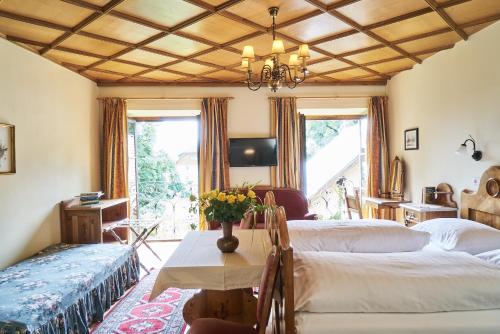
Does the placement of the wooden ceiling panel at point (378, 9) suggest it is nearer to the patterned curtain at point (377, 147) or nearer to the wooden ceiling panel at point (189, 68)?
the wooden ceiling panel at point (189, 68)

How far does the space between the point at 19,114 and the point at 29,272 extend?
156 centimetres

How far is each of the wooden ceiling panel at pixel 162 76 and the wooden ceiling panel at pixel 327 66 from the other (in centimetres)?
198

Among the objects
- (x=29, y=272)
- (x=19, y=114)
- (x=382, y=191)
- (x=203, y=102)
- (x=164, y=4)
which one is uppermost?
(x=164, y=4)

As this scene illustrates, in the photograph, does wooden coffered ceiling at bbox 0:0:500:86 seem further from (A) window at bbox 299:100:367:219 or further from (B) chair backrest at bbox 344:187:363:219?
(B) chair backrest at bbox 344:187:363:219

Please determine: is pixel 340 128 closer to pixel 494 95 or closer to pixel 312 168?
pixel 312 168

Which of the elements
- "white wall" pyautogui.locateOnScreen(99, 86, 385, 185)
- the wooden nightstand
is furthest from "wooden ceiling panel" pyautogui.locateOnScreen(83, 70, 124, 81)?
the wooden nightstand

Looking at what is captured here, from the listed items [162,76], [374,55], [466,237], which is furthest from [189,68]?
[466,237]

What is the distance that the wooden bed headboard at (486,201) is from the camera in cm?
285

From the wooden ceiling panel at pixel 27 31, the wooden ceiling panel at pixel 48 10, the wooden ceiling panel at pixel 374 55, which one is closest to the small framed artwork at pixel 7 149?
the wooden ceiling panel at pixel 27 31

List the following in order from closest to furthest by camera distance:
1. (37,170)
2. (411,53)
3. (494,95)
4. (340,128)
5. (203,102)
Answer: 1. (494,95)
2. (37,170)
3. (411,53)
4. (203,102)
5. (340,128)

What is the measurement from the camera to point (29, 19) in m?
2.71

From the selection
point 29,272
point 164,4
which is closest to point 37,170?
point 29,272

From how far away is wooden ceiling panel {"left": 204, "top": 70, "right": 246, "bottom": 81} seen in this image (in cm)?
460

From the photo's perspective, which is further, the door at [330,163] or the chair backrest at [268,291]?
the door at [330,163]
